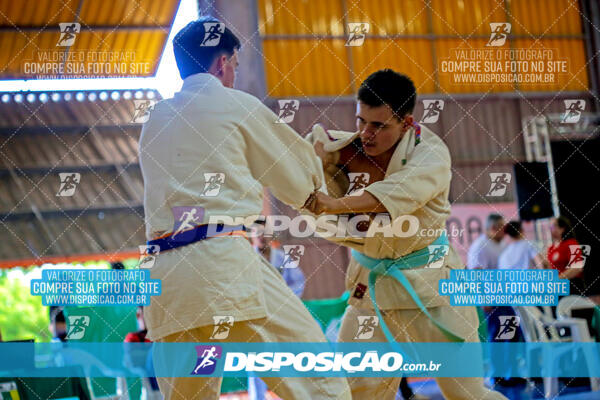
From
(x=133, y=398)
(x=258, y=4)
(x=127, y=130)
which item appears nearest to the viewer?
(x=133, y=398)

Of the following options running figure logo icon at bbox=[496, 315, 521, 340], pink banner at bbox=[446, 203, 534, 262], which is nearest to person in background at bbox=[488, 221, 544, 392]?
running figure logo icon at bbox=[496, 315, 521, 340]

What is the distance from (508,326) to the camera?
5.57 metres

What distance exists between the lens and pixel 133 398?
475 cm

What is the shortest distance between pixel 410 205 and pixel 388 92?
0.43m

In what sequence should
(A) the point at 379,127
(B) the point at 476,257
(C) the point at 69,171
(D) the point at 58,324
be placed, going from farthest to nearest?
(C) the point at 69,171 < (B) the point at 476,257 < (D) the point at 58,324 < (A) the point at 379,127

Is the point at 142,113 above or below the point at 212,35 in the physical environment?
above

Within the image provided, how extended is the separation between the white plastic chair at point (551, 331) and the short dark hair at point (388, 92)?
3.01 metres

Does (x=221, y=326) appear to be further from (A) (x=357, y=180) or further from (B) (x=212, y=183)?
(A) (x=357, y=180)

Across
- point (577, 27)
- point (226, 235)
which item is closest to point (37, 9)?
point (226, 235)

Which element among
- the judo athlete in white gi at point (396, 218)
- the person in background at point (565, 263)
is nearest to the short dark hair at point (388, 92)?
the judo athlete in white gi at point (396, 218)

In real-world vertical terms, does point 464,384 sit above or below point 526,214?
below

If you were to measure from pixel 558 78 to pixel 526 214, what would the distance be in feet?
17.8

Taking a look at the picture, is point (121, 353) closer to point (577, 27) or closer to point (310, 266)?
point (310, 266)

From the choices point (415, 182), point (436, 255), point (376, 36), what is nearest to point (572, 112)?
point (376, 36)
